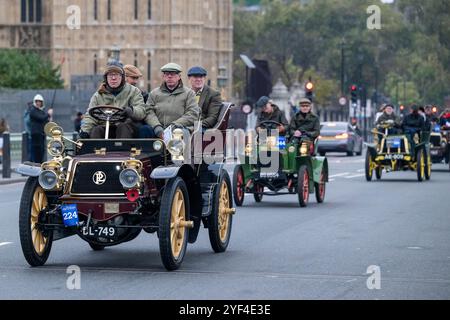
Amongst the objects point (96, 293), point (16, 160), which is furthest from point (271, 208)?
point (16, 160)

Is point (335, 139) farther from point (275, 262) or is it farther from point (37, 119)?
point (275, 262)

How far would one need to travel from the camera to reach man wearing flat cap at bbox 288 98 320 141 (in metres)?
24.5

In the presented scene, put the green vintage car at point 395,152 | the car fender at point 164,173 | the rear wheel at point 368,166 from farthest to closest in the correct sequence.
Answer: the rear wheel at point 368,166 → the green vintage car at point 395,152 → the car fender at point 164,173

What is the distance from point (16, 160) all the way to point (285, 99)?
65.2 metres

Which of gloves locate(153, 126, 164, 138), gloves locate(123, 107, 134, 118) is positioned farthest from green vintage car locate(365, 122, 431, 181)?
gloves locate(123, 107, 134, 118)

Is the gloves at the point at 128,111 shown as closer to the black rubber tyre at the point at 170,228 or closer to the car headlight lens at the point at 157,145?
the car headlight lens at the point at 157,145

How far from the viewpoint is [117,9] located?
11319 centimetres

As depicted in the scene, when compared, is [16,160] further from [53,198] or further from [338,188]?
[53,198]

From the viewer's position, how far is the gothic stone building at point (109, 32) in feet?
368

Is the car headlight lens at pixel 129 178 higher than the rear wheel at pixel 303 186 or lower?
higher

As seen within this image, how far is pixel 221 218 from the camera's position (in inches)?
616

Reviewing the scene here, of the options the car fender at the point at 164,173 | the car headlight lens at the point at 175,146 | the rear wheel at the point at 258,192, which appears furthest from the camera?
the rear wheel at the point at 258,192

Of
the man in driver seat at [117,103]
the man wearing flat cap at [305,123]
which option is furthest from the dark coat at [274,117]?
the man in driver seat at [117,103]
